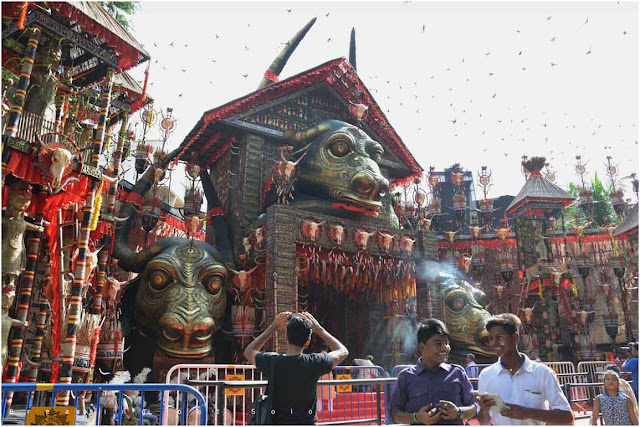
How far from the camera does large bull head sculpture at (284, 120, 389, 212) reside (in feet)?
41.7

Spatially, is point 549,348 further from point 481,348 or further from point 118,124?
point 118,124

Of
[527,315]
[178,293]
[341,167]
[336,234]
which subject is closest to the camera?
[178,293]

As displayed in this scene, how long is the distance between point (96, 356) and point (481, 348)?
10481mm

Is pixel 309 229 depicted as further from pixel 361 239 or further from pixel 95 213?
pixel 95 213

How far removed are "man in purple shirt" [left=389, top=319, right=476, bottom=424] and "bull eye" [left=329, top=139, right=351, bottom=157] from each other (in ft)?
33.9

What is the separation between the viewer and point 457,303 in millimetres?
14672

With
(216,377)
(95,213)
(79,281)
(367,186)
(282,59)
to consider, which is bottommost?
(216,377)

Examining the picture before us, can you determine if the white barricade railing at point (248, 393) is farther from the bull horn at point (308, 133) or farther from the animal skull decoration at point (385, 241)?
the bull horn at point (308, 133)

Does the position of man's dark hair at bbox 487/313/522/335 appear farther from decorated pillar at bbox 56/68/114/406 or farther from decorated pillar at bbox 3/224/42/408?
decorated pillar at bbox 3/224/42/408

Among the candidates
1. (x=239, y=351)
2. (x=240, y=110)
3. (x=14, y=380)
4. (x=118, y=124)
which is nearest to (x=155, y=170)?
(x=118, y=124)

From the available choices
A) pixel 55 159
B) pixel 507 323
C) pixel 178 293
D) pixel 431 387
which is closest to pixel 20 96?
pixel 55 159

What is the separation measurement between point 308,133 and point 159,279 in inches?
234

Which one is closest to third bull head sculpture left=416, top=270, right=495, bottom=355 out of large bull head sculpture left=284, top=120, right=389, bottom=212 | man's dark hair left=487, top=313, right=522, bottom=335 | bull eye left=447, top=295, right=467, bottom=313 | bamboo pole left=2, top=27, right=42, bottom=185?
bull eye left=447, top=295, right=467, bottom=313

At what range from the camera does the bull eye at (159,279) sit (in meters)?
10.9
